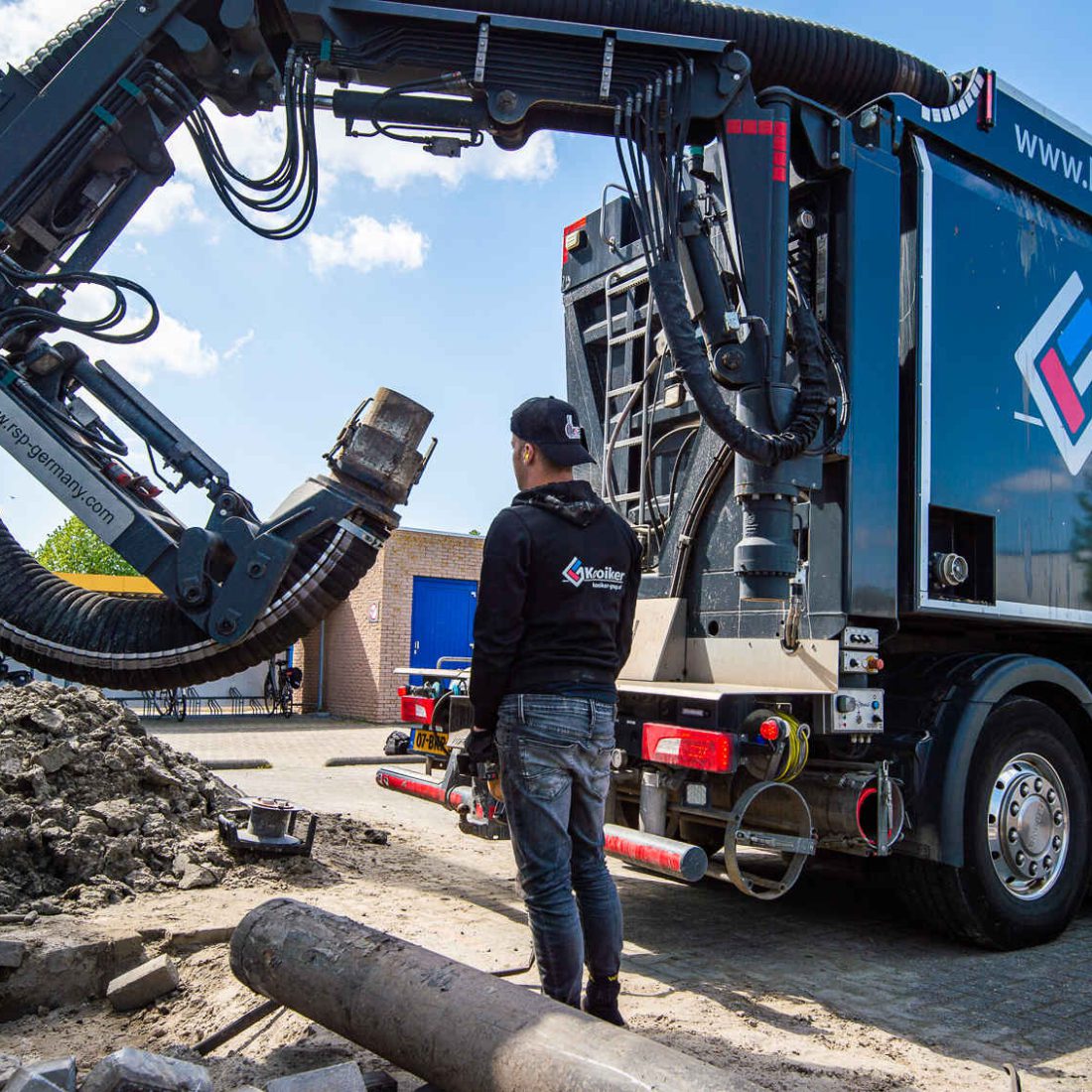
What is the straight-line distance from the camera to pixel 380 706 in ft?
64.7

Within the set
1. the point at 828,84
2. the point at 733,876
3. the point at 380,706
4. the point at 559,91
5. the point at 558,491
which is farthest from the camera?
the point at 380,706

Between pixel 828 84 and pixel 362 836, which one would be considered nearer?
pixel 828 84

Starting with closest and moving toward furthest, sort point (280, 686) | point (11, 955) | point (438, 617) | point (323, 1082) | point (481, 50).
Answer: point (323, 1082) < point (11, 955) < point (481, 50) < point (438, 617) < point (280, 686)

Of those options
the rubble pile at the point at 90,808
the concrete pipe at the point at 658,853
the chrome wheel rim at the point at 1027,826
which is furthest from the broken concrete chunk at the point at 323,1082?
the chrome wheel rim at the point at 1027,826

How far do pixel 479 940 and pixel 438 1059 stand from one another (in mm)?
2086

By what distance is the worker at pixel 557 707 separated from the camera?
3.35 meters

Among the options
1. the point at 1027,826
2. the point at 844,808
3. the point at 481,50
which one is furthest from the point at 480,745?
the point at 1027,826

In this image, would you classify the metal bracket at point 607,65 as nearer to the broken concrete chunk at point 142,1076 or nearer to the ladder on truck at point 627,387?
the ladder on truck at point 627,387

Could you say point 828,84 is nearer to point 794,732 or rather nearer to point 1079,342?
point 1079,342

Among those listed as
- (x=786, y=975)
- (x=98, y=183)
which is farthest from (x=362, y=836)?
→ (x=98, y=183)

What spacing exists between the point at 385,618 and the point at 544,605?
16.3m

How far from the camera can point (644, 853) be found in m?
4.57

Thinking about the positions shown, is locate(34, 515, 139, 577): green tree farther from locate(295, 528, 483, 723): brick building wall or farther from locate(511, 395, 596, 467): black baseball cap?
locate(511, 395, 596, 467): black baseball cap

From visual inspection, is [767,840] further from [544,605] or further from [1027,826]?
[544,605]
